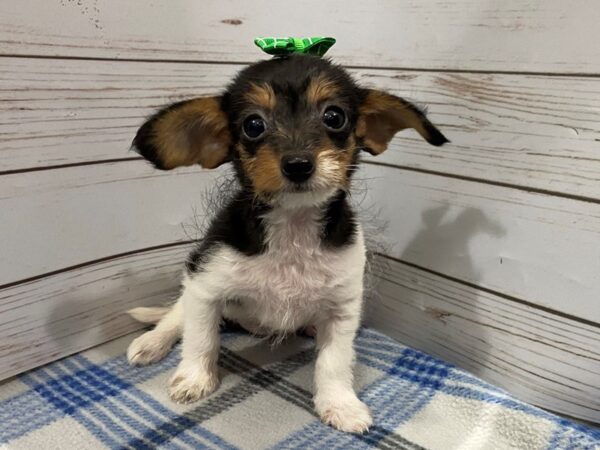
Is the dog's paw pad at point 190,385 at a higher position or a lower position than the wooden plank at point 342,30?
lower

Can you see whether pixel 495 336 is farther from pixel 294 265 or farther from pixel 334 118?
pixel 334 118

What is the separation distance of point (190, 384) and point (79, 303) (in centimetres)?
37

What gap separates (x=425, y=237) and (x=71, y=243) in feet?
2.85

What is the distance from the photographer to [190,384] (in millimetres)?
1259

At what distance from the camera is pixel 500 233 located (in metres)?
1.30

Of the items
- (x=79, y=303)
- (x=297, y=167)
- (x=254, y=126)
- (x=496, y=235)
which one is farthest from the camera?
(x=79, y=303)

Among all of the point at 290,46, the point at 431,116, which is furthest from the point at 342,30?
the point at 290,46

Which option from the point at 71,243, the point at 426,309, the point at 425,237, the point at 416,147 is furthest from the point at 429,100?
the point at 71,243

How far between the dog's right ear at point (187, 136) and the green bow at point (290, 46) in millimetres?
137

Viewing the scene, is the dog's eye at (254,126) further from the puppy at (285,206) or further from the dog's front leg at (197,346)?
the dog's front leg at (197,346)

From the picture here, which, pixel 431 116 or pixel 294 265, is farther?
pixel 431 116

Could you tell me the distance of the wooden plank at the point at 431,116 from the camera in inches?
45.4

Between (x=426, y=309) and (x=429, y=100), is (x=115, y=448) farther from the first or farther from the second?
(x=429, y=100)

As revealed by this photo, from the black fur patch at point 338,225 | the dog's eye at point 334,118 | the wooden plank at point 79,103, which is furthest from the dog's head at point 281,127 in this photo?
the wooden plank at point 79,103
